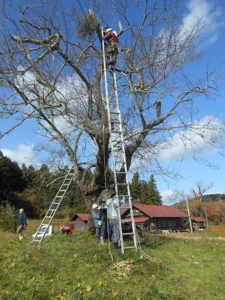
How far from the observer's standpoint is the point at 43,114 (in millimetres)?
9086

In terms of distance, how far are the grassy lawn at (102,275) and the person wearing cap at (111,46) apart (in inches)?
257

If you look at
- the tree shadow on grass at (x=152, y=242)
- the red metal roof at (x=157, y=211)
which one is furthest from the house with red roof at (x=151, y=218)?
the tree shadow on grass at (x=152, y=242)

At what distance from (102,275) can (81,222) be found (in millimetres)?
26752

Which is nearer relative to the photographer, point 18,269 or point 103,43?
point 18,269

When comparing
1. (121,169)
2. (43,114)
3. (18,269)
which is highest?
(43,114)

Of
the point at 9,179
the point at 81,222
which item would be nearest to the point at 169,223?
the point at 81,222

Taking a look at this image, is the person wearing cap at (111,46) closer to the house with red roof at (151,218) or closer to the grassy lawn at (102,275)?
the grassy lawn at (102,275)

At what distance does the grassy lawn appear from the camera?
4160 mm

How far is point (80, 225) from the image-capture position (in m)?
30.6

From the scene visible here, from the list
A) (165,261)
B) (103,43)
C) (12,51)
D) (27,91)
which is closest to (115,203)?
(165,261)

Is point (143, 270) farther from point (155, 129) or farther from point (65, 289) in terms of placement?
point (155, 129)

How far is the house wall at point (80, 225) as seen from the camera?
29653 millimetres

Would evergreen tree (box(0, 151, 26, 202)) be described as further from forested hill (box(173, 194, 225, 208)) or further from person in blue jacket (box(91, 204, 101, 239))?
forested hill (box(173, 194, 225, 208))

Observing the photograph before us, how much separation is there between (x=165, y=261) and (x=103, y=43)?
25.7 feet
